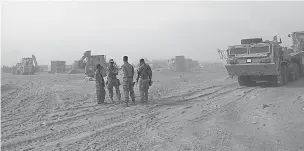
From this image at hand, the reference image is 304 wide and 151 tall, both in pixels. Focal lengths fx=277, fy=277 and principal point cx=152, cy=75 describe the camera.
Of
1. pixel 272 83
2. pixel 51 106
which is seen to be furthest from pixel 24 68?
pixel 272 83

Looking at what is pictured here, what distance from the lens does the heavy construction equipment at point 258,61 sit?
38.8 feet

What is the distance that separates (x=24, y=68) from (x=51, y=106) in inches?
1136

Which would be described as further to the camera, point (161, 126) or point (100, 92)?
point (100, 92)

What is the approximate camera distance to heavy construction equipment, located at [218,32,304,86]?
11820mm

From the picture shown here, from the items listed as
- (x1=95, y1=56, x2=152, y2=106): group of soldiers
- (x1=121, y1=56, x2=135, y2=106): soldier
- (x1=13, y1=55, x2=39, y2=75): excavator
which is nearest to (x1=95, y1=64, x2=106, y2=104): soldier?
(x1=95, y1=56, x2=152, y2=106): group of soldiers

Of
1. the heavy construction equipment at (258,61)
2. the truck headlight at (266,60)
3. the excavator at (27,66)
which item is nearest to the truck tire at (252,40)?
the heavy construction equipment at (258,61)

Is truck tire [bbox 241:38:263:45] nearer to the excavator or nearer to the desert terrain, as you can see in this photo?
the desert terrain

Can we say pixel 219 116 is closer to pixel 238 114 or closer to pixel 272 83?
pixel 238 114

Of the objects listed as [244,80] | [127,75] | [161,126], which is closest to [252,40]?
[244,80]

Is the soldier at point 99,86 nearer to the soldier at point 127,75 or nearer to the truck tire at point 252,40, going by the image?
the soldier at point 127,75

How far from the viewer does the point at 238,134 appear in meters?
5.32

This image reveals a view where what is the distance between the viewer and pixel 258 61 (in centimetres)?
1199

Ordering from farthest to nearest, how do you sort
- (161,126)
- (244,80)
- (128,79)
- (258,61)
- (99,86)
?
(244,80) < (258,61) < (99,86) < (128,79) < (161,126)

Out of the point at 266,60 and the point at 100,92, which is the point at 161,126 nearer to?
the point at 100,92
